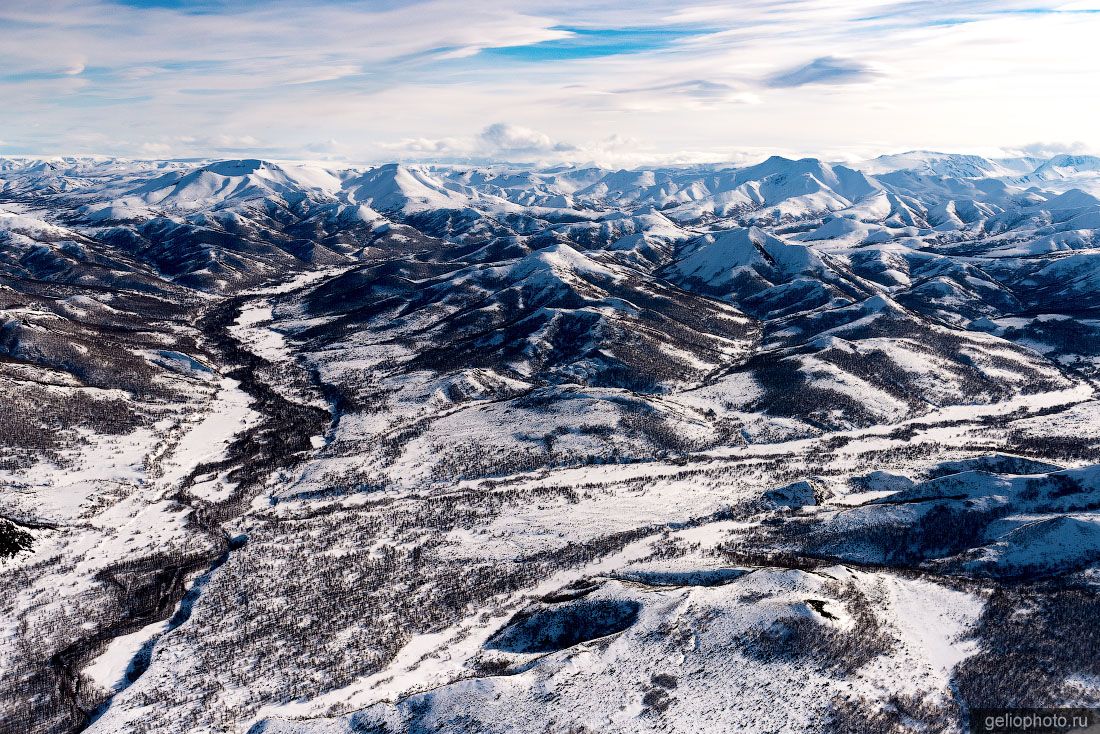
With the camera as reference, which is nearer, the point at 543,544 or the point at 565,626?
the point at 565,626

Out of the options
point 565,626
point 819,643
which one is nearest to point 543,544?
point 565,626

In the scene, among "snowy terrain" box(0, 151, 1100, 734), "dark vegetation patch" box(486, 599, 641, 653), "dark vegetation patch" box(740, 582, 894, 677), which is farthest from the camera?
"dark vegetation patch" box(486, 599, 641, 653)

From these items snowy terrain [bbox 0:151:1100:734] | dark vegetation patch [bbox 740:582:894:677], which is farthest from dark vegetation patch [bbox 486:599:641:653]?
dark vegetation patch [bbox 740:582:894:677]

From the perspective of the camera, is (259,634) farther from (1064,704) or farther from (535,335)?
→ (535,335)

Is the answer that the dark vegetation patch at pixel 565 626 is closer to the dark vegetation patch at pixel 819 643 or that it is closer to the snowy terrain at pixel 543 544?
the snowy terrain at pixel 543 544

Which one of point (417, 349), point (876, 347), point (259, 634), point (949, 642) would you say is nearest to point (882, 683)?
point (949, 642)

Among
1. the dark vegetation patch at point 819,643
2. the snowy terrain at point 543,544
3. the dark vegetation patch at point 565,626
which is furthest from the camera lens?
the dark vegetation patch at point 565,626

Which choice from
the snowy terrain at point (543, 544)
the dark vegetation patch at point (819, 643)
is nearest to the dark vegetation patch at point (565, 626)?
the snowy terrain at point (543, 544)

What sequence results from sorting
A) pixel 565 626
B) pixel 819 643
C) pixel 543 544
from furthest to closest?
pixel 543 544
pixel 565 626
pixel 819 643

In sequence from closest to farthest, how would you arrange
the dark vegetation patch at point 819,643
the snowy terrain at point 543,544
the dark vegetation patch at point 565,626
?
the snowy terrain at point 543,544
the dark vegetation patch at point 819,643
the dark vegetation patch at point 565,626

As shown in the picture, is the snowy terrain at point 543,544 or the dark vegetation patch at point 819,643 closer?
the snowy terrain at point 543,544

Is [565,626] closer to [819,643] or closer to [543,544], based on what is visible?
[543,544]

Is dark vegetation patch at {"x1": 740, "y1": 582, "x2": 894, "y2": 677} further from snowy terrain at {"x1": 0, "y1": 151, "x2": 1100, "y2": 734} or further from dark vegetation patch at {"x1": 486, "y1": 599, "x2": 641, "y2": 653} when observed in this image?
dark vegetation patch at {"x1": 486, "y1": 599, "x2": 641, "y2": 653}
